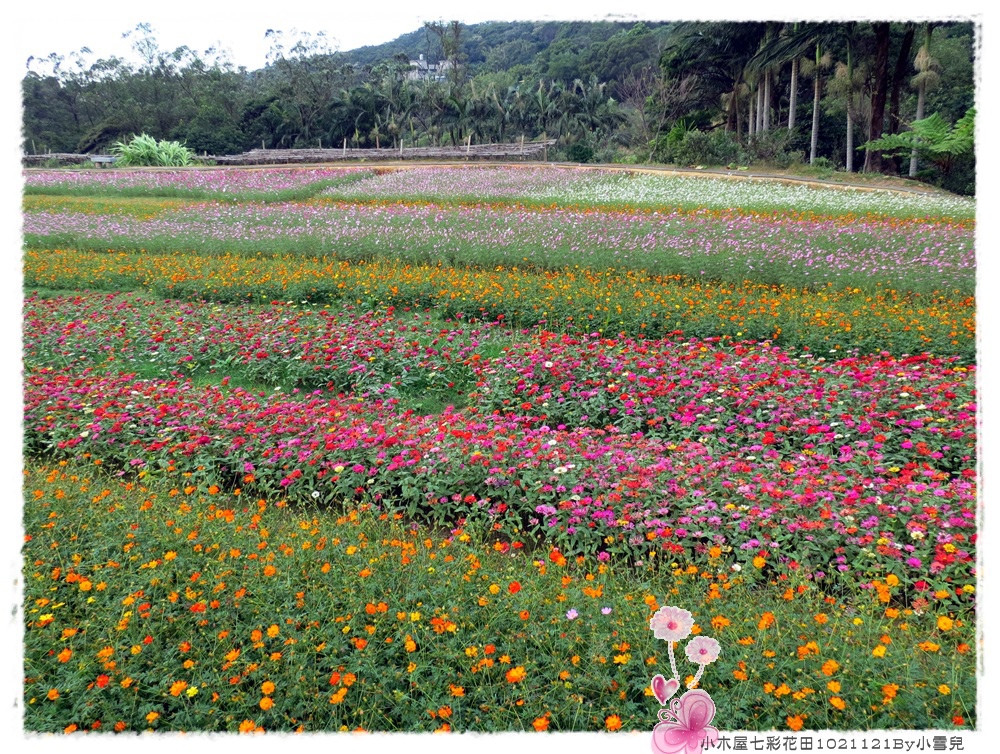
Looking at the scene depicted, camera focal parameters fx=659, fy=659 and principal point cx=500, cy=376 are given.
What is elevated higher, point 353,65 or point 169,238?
point 353,65

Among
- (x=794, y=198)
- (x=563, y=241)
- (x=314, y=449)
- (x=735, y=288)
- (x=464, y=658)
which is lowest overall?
(x=464, y=658)

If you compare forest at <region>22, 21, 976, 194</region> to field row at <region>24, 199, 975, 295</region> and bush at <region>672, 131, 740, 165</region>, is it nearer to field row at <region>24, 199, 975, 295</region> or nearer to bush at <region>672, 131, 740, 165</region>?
bush at <region>672, 131, 740, 165</region>

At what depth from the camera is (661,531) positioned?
10.8 feet

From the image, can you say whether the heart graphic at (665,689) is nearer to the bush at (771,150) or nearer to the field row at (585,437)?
the field row at (585,437)

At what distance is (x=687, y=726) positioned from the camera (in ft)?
6.08

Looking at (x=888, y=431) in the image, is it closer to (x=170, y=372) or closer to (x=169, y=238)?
(x=170, y=372)

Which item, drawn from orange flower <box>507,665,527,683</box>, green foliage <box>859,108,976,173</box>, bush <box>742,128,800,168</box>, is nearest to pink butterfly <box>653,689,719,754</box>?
orange flower <box>507,665,527,683</box>

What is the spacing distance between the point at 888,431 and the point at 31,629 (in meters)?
4.73

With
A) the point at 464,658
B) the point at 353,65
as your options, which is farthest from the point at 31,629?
the point at 353,65

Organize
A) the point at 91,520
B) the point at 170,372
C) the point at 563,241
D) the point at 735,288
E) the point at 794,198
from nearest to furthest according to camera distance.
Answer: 1. the point at 91,520
2. the point at 170,372
3. the point at 735,288
4. the point at 563,241
5. the point at 794,198

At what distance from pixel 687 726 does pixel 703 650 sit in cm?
21

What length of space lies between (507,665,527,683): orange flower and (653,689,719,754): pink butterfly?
514 millimetres

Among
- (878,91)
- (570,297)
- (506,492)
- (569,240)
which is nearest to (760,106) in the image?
(878,91)

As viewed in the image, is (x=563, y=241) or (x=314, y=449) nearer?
(x=314, y=449)
